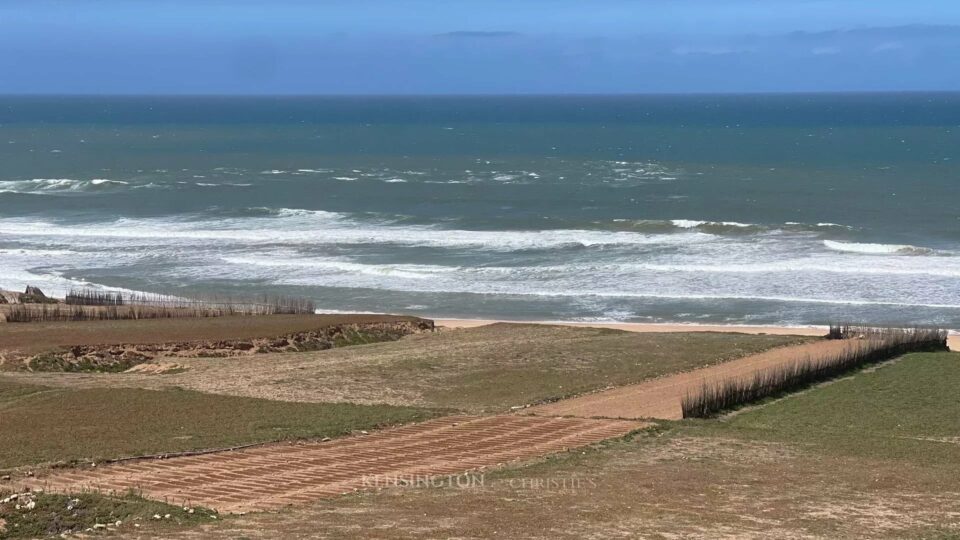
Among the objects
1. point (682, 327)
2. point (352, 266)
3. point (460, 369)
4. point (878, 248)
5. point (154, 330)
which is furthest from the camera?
point (878, 248)

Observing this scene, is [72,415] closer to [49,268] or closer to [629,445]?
[629,445]

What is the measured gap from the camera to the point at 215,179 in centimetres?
9031

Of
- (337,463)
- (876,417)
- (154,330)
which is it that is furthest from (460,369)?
(337,463)

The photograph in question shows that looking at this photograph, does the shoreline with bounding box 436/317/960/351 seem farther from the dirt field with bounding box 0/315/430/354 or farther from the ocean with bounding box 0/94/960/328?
the dirt field with bounding box 0/315/430/354

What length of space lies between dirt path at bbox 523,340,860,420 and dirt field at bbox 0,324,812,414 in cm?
44

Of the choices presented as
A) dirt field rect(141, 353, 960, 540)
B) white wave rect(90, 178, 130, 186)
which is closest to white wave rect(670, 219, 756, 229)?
white wave rect(90, 178, 130, 186)

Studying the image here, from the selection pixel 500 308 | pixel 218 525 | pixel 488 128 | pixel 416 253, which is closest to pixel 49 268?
pixel 416 253

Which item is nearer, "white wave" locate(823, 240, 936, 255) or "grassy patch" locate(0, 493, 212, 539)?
"grassy patch" locate(0, 493, 212, 539)

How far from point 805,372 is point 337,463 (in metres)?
11.5

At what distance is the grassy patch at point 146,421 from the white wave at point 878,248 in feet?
115

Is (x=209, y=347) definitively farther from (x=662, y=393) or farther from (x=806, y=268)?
(x=806, y=268)

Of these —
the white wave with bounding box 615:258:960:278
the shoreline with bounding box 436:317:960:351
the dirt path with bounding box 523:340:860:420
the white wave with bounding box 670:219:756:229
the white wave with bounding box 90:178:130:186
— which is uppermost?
the white wave with bounding box 90:178:130:186

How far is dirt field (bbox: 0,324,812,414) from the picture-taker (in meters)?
26.2

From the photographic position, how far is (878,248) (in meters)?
55.4
